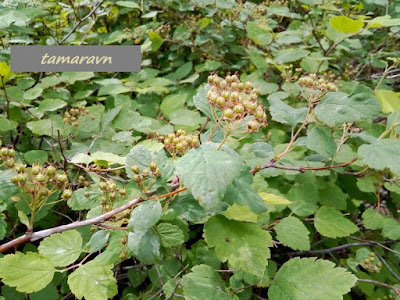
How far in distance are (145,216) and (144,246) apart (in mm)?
105

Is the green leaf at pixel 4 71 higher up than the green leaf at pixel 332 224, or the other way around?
the green leaf at pixel 4 71

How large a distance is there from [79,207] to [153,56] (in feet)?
5.54

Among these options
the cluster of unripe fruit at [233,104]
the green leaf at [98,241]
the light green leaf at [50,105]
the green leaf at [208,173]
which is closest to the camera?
the green leaf at [208,173]

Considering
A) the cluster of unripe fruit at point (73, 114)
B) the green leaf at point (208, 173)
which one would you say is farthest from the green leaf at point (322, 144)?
the cluster of unripe fruit at point (73, 114)

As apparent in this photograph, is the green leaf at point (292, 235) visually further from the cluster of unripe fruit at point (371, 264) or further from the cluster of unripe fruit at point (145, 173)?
the cluster of unripe fruit at point (145, 173)

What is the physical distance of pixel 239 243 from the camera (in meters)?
0.91

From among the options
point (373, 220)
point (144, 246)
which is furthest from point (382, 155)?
point (144, 246)

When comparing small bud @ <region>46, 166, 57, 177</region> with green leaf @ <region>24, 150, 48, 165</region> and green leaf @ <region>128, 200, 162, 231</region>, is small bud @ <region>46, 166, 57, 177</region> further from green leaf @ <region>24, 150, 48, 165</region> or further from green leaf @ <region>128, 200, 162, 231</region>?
Answer: green leaf @ <region>24, 150, 48, 165</region>

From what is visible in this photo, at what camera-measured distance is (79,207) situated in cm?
106

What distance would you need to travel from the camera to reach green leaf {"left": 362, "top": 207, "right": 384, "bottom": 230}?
1.37 meters

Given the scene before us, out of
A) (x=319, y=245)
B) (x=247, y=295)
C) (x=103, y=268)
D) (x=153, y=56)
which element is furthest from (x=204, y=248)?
(x=153, y=56)

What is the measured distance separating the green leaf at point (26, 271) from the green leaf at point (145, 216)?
33cm

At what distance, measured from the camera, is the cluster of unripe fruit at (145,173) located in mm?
796

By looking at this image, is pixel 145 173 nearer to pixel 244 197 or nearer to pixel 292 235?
pixel 244 197
